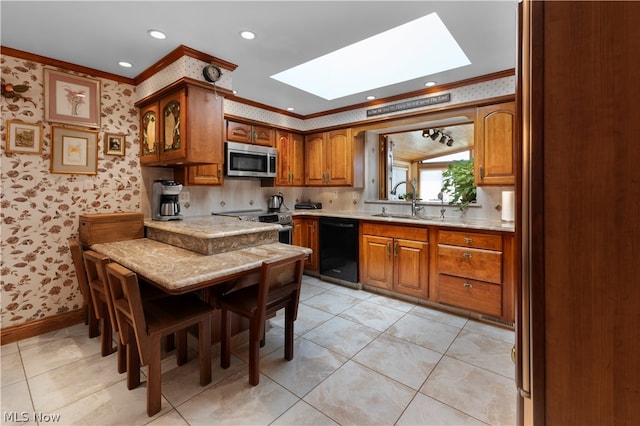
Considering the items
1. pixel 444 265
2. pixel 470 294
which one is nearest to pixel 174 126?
pixel 444 265

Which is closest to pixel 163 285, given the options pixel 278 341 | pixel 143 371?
pixel 143 371

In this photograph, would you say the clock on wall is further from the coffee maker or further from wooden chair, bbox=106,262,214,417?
wooden chair, bbox=106,262,214,417

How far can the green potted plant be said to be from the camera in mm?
3410

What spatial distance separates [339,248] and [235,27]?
104 inches

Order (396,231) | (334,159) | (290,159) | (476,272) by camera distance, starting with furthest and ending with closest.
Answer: (290,159)
(334,159)
(396,231)
(476,272)

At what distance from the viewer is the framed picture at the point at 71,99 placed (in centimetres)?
256

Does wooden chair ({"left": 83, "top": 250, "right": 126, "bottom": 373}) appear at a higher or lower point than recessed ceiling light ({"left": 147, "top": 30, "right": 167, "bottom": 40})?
lower

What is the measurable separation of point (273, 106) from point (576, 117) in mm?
3931

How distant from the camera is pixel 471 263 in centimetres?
286

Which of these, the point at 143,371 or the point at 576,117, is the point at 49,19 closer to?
the point at 143,371

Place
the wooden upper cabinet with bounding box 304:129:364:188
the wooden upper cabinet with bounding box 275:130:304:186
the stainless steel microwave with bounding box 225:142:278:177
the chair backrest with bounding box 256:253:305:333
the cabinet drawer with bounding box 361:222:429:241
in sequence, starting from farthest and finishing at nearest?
the wooden upper cabinet with bounding box 275:130:304:186
the wooden upper cabinet with bounding box 304:129:364:188
the stainless steel microwave with bounding box 225:142:278:177
the cabinet drawer with bounding box 361:222:429:241
the chair backrest with bounding box 256:253:305:333

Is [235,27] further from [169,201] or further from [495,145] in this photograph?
[495,145]

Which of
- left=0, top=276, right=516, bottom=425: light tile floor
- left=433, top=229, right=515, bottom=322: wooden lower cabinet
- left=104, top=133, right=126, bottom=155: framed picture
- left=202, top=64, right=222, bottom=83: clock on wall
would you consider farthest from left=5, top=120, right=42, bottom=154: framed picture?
left=433, top=229, right=515, bottom=322: wooden lower cabinet

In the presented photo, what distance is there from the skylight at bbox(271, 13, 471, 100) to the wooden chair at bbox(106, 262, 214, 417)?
7.65 ft
